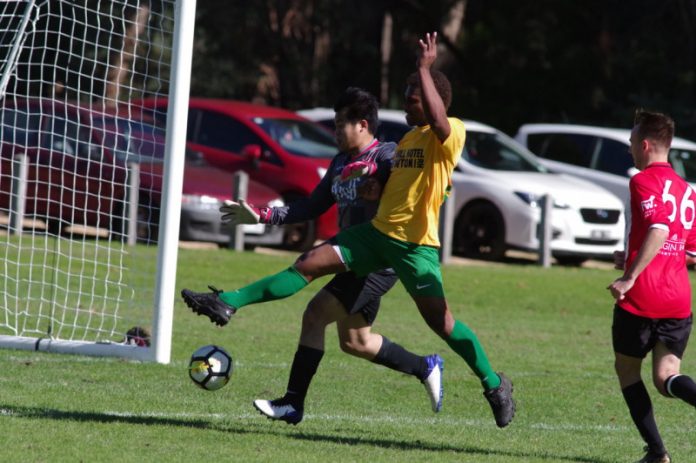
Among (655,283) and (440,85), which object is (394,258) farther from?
(655,283)

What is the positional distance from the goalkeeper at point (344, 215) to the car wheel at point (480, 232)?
11.5 metres

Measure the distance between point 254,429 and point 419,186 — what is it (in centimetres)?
160

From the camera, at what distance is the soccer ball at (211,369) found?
6957 millimetres

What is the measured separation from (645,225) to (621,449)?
1423 millimetres

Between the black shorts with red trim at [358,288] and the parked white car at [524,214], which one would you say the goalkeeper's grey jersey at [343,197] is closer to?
the black shorts with red trim at [358,288]

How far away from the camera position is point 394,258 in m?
6.70

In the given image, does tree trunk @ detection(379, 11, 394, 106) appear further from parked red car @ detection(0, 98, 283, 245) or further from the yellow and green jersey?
the yellow and green jersey

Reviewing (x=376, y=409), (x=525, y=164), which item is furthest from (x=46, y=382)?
(x=525, y=164)

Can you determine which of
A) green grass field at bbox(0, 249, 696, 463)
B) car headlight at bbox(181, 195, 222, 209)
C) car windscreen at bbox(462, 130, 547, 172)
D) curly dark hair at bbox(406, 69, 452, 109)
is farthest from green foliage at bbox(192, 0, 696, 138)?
curly dark hair at bbox(406, 69, 452, 109)

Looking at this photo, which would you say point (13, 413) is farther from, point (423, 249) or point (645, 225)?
point (645, 225)

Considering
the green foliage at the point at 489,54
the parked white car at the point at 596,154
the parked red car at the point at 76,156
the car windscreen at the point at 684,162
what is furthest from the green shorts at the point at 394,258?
the green foliage at the point at 489,54

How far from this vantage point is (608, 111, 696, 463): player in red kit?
6176 millimetres

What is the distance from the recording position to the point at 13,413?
7121 millimetres

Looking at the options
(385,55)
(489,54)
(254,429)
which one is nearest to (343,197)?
(254,429)
